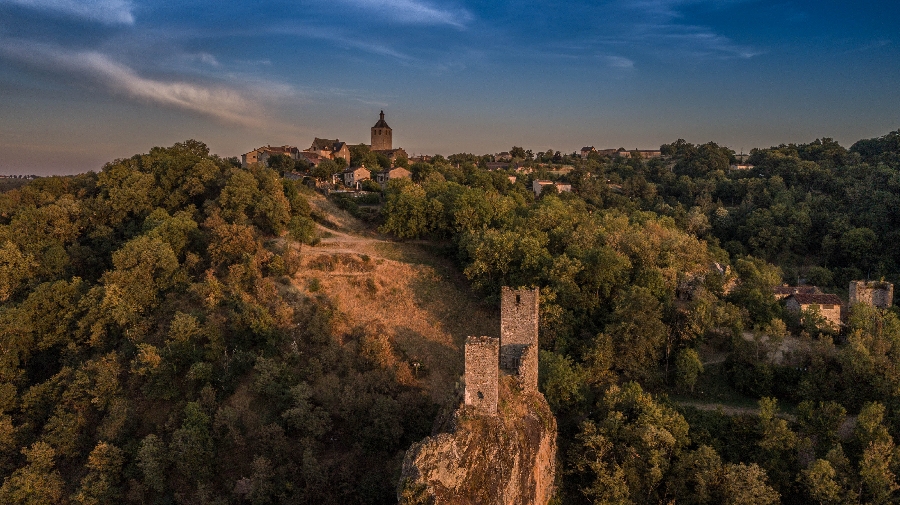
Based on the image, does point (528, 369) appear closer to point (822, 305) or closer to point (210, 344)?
point (210, 344)

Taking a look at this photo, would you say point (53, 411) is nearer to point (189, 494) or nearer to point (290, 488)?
point (189, 494)

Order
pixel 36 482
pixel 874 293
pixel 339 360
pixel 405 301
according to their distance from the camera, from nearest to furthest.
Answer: pixel 36 482 → pixel 339 360 → pixel 405 301 → pixel 874 293

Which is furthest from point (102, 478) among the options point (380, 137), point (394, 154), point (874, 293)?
point (380, 137)

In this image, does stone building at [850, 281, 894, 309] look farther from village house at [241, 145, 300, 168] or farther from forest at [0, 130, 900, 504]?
village house at [241, 145, 300, 168]

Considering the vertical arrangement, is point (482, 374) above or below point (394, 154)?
below

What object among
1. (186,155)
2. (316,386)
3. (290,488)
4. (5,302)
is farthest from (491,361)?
(186,155)

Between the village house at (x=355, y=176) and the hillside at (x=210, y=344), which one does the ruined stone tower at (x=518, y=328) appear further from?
the village house at (x=355, y=176)
